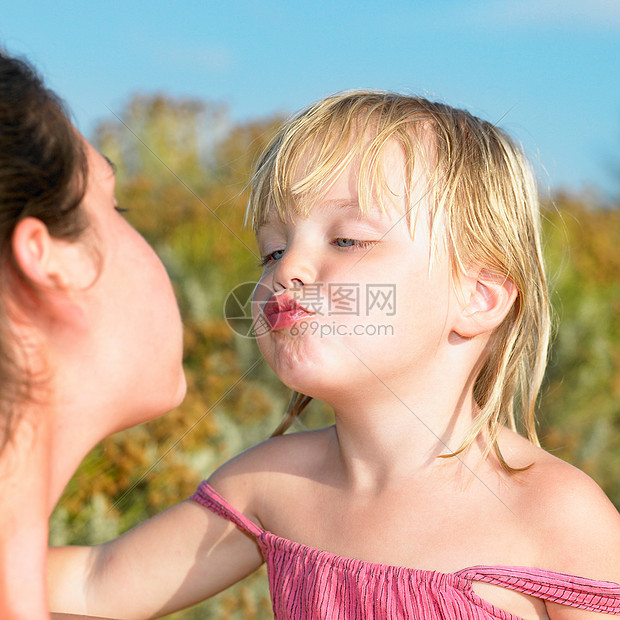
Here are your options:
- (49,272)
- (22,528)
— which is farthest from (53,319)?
(22,528)

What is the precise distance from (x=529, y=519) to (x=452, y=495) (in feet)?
0.59

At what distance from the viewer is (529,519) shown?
1.56 meters

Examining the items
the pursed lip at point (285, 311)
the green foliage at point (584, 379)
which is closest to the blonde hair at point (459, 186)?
the pursed lip at point (285, 311)

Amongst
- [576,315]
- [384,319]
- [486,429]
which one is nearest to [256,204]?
[384,319]

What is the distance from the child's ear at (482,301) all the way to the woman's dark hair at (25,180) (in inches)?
36.1

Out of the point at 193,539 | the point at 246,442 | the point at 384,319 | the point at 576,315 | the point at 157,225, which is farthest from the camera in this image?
the point at 576,315

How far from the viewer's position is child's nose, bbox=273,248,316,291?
5.46 ft

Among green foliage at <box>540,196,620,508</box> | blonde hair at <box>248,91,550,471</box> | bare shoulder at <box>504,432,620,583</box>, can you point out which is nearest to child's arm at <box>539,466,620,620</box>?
bare shoulder at <box>504,432,620,583</box>

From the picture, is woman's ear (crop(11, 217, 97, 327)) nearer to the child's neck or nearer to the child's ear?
the child's neck

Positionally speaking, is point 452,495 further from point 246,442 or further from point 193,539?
point 246,442

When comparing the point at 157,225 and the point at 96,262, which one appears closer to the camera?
the point at 96,262

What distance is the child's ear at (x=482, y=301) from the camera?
1782 millimetres

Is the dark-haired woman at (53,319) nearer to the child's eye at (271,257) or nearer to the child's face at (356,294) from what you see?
the child's face at (356,294)

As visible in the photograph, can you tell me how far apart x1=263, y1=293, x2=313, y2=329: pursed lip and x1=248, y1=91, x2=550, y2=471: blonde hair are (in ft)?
0.68
